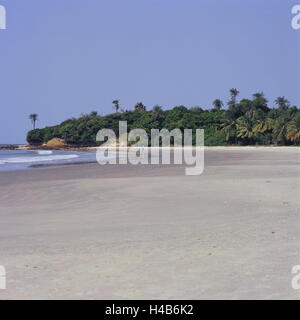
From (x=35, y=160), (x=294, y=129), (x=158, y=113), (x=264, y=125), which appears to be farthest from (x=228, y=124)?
(x=35, y=160)

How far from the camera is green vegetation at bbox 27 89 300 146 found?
226ft

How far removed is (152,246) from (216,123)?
274 feet

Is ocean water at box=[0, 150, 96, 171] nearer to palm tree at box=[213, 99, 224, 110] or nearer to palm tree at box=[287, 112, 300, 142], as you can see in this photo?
palm tree at box=[287, 112, 300, 142]

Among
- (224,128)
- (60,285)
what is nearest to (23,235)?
(60,285)

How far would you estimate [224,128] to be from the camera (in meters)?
78.6

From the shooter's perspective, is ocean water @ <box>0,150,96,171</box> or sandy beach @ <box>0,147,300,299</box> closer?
sandy beach @ <box>0,147,300,299</box>

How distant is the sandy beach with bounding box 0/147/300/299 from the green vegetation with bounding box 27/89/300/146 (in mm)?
57831

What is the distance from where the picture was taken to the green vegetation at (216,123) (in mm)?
68938

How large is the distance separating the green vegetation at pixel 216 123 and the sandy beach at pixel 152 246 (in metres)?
57.8

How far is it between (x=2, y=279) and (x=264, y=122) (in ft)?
233

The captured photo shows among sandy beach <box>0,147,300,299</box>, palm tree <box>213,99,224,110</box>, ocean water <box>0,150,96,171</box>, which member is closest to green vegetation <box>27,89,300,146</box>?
palm tree <box>213,99,224,110</box>

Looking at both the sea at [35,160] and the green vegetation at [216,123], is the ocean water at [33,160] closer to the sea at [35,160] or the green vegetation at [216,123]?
the sea at [35,160]

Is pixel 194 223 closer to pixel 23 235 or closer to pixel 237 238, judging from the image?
pixel 237 238

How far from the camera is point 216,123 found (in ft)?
289
